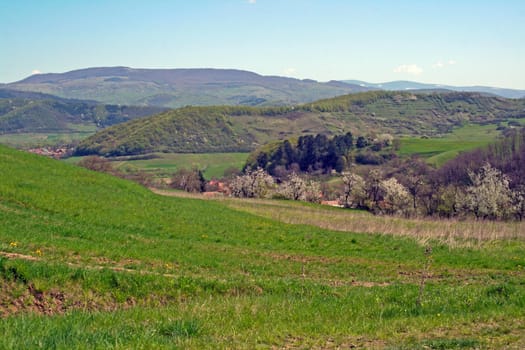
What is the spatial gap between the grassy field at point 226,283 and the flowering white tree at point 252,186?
55390mm

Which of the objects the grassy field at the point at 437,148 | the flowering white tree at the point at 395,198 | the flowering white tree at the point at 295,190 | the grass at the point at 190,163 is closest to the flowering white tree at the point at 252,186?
the flowering white tree at the point at 295,190

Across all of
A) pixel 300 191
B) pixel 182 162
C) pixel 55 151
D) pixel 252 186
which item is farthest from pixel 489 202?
pixel 55 151

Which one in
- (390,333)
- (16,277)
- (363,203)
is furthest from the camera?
(363,203)

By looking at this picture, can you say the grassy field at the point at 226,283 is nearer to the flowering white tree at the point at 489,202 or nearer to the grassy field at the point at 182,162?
the flowering white tree at the point at 489,202

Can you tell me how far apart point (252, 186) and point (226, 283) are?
73373 mm

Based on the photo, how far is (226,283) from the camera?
15578mm

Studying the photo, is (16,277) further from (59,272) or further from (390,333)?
(390,333)

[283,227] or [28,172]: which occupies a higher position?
[28,172]

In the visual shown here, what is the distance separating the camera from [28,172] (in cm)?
3516

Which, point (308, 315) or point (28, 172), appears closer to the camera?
point (308, 315)

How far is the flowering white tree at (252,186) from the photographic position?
88.6 m

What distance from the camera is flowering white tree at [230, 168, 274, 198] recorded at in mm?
88562

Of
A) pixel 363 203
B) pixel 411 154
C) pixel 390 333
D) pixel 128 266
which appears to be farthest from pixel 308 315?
pixel 411 154

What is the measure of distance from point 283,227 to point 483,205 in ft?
118
